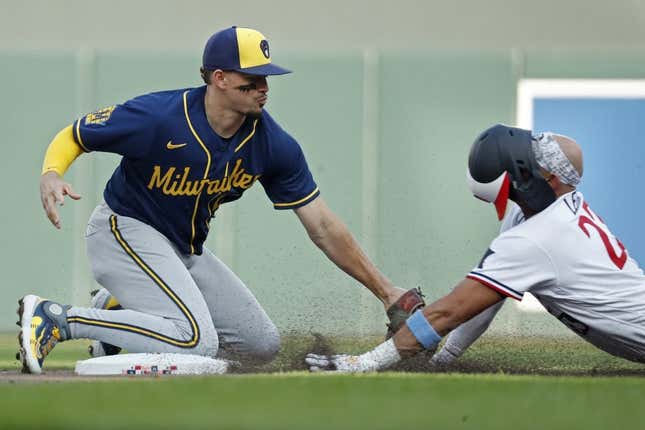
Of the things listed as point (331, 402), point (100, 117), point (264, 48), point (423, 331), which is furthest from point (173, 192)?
point (331, 402)

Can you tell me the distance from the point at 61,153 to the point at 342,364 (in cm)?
165

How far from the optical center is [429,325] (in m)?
6.05

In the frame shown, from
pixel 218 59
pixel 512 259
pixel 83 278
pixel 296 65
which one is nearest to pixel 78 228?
pixel 83 278

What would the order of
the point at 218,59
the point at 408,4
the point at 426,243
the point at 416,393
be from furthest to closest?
the point at 408,4, the point at 426,243, the point at 218,59, the point at 416,393

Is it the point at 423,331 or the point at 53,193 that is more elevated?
the point at 53,193

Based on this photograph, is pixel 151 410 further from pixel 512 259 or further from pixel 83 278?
pixel 83 278

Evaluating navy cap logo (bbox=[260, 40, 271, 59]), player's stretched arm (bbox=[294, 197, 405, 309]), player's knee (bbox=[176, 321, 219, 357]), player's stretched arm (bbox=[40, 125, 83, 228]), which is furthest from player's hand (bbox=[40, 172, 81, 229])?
player's stretched arm (bbox=[294, 197, 405, 309])

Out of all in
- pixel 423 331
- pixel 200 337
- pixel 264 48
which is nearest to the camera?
pixel 423 331

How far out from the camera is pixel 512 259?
19.4 ft

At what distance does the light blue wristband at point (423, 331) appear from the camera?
6043 mm

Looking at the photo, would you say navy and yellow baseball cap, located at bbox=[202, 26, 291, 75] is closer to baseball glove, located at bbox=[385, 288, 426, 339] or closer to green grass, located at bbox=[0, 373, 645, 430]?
baseball glove, located at bbox=[385, 288, 426, 339]

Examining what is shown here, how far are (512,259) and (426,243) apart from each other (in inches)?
230

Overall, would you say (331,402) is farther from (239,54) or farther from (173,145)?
(239,54)

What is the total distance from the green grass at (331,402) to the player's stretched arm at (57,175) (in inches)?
31.0
